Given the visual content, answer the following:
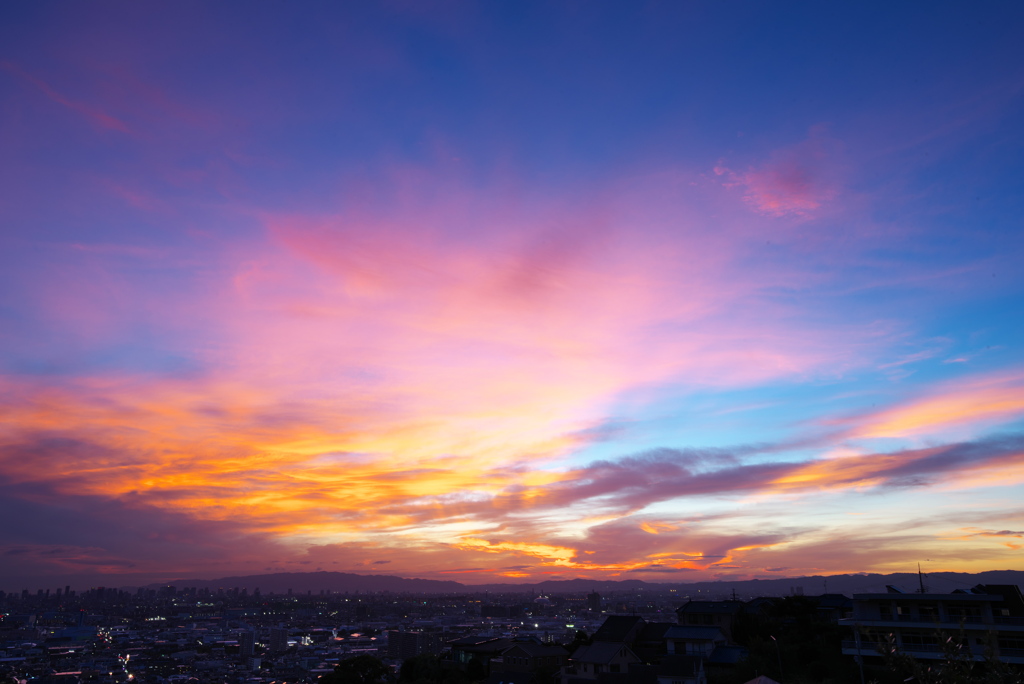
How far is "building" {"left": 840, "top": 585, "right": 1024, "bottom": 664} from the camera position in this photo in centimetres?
3694

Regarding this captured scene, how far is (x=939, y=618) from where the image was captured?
38656 mm

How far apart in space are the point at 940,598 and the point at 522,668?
108 feet

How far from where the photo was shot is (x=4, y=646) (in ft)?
552

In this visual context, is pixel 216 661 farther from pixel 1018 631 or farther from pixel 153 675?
pixel 1018 631

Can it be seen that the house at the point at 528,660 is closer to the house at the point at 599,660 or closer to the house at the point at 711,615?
the house at the point at 599,660

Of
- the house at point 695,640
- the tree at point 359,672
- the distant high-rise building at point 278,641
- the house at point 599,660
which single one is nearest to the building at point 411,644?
the distant high-rise building at point 278,641

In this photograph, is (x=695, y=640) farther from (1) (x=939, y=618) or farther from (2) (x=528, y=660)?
(1) (x=939, y=618)

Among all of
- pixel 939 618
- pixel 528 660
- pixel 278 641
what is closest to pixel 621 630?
pixel 528 660

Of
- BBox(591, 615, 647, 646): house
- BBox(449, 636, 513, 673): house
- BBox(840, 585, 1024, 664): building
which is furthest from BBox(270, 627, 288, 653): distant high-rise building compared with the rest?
BBox(840, 585, 1024, 664): building

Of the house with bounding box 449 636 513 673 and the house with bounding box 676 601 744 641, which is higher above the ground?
the house with bounding box 676 601 744 641

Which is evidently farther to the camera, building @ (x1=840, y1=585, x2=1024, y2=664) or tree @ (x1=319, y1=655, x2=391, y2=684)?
tree @ (x1=319, y1=655, x2=391, y2=684)

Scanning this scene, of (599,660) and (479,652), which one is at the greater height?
(599,660)

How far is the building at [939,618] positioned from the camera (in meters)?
36.9

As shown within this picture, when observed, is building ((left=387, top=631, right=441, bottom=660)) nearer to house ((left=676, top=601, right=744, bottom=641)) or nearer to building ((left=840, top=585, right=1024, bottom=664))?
house ((left=676, top=601, right=744, bottom=641))
